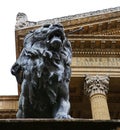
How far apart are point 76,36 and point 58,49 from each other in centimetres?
1723

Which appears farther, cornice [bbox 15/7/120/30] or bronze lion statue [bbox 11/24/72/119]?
cornice [bbox 15/7/120/30]

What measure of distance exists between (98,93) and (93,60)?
2.35 meters

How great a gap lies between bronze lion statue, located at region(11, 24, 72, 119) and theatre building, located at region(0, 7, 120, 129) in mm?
13451

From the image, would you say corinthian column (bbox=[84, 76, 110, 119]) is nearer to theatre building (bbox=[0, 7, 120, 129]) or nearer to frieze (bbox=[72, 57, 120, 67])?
theatre building (bbox=[0, 7, 120, 129])

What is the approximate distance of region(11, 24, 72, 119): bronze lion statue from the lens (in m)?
4.77

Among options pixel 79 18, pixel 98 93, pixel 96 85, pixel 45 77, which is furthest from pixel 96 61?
pixel 45 77

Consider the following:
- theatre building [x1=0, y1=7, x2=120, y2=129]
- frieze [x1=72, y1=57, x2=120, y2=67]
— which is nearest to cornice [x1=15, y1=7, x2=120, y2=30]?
theatre building [x1=0, y1=7, x2=120, y2=129]

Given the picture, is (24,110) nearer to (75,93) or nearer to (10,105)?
(75,93)

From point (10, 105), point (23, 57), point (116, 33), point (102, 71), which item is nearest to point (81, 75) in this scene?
point (102, 71)

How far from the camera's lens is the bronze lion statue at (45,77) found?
4766mm

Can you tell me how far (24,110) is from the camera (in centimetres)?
483

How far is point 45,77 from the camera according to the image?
4770mm

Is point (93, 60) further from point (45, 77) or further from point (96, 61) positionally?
point (45, 77)
